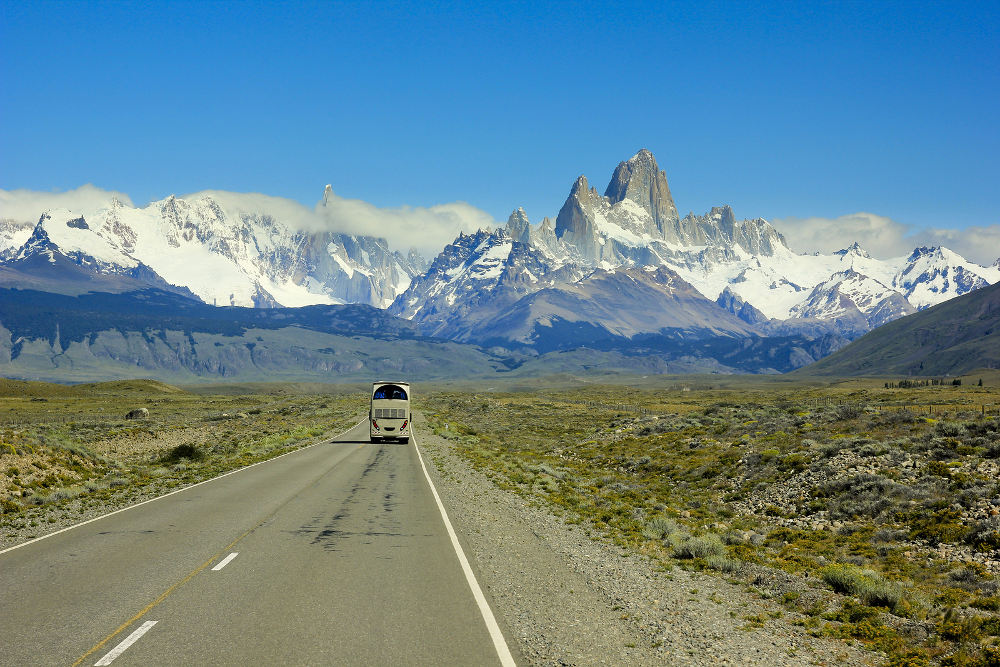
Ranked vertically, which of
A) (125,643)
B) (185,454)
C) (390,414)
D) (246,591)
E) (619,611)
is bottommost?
(185,454)

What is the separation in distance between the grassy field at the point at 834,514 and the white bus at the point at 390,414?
11061 millimetres

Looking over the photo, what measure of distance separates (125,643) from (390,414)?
4530 cm

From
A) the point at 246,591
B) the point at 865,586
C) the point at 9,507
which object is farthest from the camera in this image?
the point at 9,507

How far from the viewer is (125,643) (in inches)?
387

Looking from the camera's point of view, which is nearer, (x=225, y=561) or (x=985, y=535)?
(x=225, y=561)

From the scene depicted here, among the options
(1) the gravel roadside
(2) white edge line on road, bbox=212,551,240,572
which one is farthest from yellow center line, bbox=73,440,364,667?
(1) the gravel roadside

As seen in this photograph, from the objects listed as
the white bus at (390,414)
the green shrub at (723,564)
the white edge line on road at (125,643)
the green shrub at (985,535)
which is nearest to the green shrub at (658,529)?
the green shrub at (723,564)

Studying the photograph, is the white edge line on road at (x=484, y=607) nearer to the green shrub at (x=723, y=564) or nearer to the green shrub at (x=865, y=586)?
the green shrub at (x=723, y=564)

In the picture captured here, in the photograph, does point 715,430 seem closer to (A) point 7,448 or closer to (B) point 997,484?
(B) point 997,484

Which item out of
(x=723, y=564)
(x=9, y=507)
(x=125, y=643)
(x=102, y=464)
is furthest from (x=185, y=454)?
(x=125, y=643)

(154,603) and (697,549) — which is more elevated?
(154,603)

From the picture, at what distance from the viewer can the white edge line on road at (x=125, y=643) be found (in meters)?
9.16

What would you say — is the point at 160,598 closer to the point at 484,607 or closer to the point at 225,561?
the point at 225,561

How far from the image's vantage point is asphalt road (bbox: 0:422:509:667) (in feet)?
32.3
